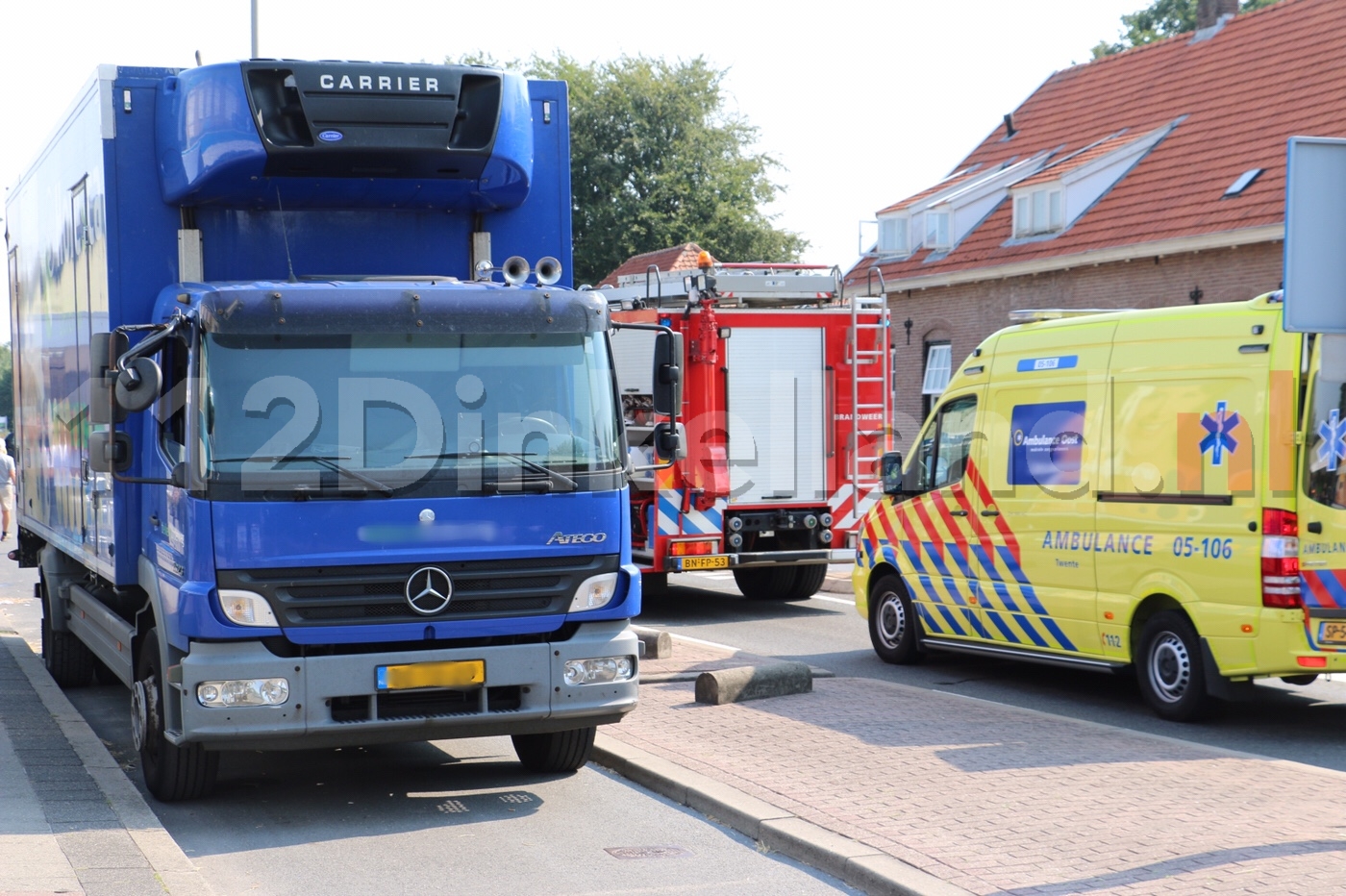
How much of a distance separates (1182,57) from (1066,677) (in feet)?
75.1

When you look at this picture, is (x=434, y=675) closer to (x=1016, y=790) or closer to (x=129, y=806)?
(x=129, y=806)

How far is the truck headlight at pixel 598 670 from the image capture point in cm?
735

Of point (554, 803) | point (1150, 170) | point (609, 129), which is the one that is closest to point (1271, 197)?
point (1150, 170)

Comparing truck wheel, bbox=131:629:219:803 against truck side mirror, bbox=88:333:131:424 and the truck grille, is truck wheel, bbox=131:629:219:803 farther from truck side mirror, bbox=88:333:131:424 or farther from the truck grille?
truck side mirror, bbox=88:333:131:424

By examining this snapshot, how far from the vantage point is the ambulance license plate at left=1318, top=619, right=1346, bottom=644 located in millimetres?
8695

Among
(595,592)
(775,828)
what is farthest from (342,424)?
(775,828)

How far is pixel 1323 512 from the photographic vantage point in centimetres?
873

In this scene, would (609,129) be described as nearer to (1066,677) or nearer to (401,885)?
(1066,677)

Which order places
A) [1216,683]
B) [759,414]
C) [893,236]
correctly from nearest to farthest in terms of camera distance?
[1216,683]
[759,414]
[893,236]

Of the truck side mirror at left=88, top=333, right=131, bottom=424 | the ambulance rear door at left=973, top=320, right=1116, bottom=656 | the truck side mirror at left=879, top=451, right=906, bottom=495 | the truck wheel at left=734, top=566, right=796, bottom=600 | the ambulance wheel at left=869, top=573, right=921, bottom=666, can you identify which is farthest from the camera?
the truck wheel at left=734, top=566, right=796, bottom=600

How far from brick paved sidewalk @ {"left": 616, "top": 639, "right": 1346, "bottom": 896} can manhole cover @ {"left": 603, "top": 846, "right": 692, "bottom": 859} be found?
1.95 feet

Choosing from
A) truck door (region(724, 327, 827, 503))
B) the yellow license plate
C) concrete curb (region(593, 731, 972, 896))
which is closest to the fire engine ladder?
truck door (region(724, 327, 827, 503))

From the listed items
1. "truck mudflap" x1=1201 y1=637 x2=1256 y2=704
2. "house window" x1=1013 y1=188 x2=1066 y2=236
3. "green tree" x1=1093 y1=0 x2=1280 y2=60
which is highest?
"green tree" x1=1093 y1=0 x2=1280 y2=60

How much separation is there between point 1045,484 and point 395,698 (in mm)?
5276
